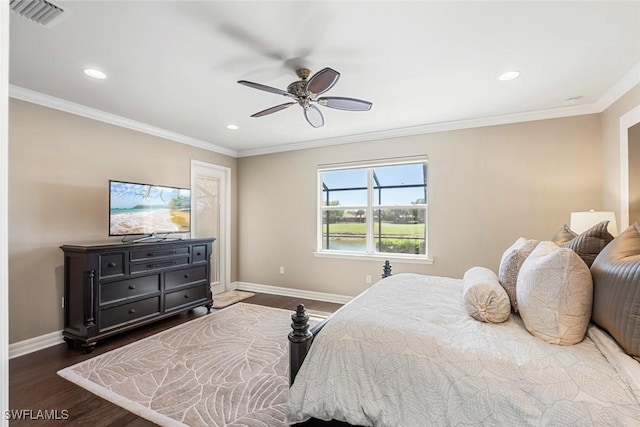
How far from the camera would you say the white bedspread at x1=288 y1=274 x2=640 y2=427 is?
1.08m

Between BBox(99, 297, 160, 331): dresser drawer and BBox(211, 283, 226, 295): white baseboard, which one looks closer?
BBox(99, 297, 160, 331): dresser drawer

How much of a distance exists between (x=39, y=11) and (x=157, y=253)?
2.44 m

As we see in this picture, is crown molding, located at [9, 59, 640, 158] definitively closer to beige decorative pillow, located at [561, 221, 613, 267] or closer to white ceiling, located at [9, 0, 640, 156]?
white ceiling, located at [9, 0, 640, 156]

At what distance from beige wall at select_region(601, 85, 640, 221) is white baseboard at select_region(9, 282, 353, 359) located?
3290 mm

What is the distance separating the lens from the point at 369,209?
4605 mm

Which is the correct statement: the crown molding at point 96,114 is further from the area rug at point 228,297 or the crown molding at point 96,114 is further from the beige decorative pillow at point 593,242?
the beige decorative pillow at point 593,242

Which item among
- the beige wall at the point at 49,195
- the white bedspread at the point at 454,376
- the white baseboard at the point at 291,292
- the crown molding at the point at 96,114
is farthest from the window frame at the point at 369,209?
the beige wall at the point at 49,195

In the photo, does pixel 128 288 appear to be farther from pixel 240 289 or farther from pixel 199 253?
pixel 240 289

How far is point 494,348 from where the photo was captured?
1.32 meters

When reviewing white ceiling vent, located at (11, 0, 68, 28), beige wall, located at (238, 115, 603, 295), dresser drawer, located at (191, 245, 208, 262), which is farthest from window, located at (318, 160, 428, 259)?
white ceiling vent, located at (11, 0, 68, 28)

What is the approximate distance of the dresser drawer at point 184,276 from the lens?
3.68m

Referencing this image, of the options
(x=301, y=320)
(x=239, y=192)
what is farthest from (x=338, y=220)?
(x=301, y=320)

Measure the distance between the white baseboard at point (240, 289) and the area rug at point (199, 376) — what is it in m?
0.76

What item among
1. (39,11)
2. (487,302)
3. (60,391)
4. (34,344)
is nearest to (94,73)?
(39,11)
